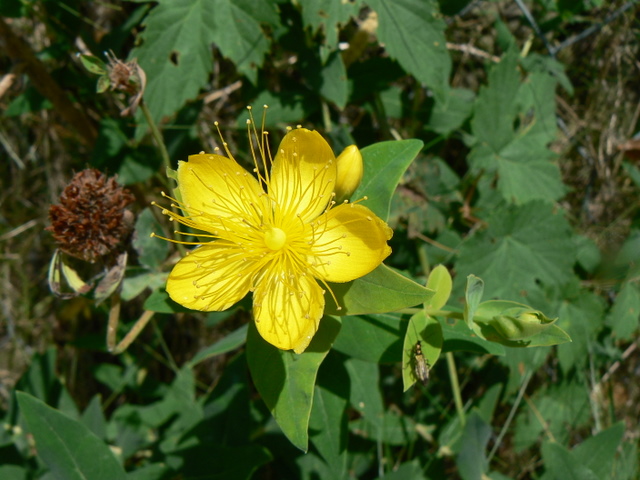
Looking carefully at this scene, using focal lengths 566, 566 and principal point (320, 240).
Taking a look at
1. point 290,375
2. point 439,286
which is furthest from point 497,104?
Result: point 290,375

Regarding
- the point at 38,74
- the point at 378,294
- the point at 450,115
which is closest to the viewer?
the point at 378,294

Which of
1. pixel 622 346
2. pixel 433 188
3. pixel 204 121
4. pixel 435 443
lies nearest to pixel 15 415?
pixel 204 121

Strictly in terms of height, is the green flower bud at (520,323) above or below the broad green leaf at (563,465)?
above

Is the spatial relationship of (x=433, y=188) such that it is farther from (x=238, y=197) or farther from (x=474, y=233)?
(x=238, y=197)

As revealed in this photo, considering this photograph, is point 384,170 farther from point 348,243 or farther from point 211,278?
point 211,278

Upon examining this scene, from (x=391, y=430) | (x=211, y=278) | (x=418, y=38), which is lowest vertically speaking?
(x=391, y=430)

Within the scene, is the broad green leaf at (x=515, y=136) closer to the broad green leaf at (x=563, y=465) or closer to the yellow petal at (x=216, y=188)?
the broad green leaf at (x=563, y=465)

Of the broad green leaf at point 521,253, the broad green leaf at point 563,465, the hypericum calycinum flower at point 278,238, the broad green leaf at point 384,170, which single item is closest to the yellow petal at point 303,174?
the hypericum calycinum flower at point 278,238
